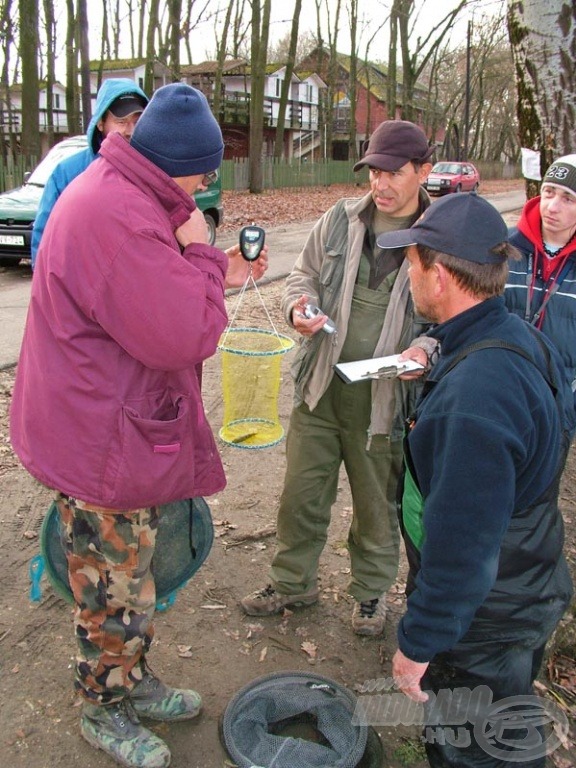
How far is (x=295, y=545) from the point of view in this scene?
3422 millimetres

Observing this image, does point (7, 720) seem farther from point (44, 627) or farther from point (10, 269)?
point (10, 269)

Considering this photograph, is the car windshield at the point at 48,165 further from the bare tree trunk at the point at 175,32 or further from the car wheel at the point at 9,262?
the bare tree trunk at the point at 175,32

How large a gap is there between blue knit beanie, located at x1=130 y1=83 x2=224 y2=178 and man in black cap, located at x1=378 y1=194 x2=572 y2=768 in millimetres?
640

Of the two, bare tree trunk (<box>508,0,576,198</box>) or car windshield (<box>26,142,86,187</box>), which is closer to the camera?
bare tree trunk (<box>508,0,576,198</box>)

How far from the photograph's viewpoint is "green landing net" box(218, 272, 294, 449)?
3354 millimetres

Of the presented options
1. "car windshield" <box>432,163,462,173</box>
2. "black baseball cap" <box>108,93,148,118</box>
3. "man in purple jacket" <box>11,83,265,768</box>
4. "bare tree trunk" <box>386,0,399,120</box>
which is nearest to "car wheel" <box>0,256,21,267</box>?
"black baseball cap" <box>108,93,148,118</box>

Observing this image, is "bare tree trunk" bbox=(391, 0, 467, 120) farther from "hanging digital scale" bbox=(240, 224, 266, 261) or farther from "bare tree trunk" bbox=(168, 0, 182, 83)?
"hanging digital scale" bbox=(240, 224, 266, 261)

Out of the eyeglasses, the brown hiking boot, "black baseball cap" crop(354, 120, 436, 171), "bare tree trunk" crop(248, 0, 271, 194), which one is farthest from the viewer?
"bare tree trunk" crop(248, 0, 271, 194)

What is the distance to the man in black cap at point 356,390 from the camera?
3.09 meters

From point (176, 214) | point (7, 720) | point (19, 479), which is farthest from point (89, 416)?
point (19, 479)

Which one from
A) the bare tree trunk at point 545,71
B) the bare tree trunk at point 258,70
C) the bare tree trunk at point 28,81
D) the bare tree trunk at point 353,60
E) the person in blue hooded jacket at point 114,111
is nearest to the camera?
the person in blue hooded jacket at point 114,111

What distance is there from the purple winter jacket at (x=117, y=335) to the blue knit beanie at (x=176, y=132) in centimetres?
5

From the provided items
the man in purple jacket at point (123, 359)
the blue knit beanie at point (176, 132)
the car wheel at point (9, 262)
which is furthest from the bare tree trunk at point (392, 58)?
the man in purple jacket at point (123, 359)

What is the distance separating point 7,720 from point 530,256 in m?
3.10
